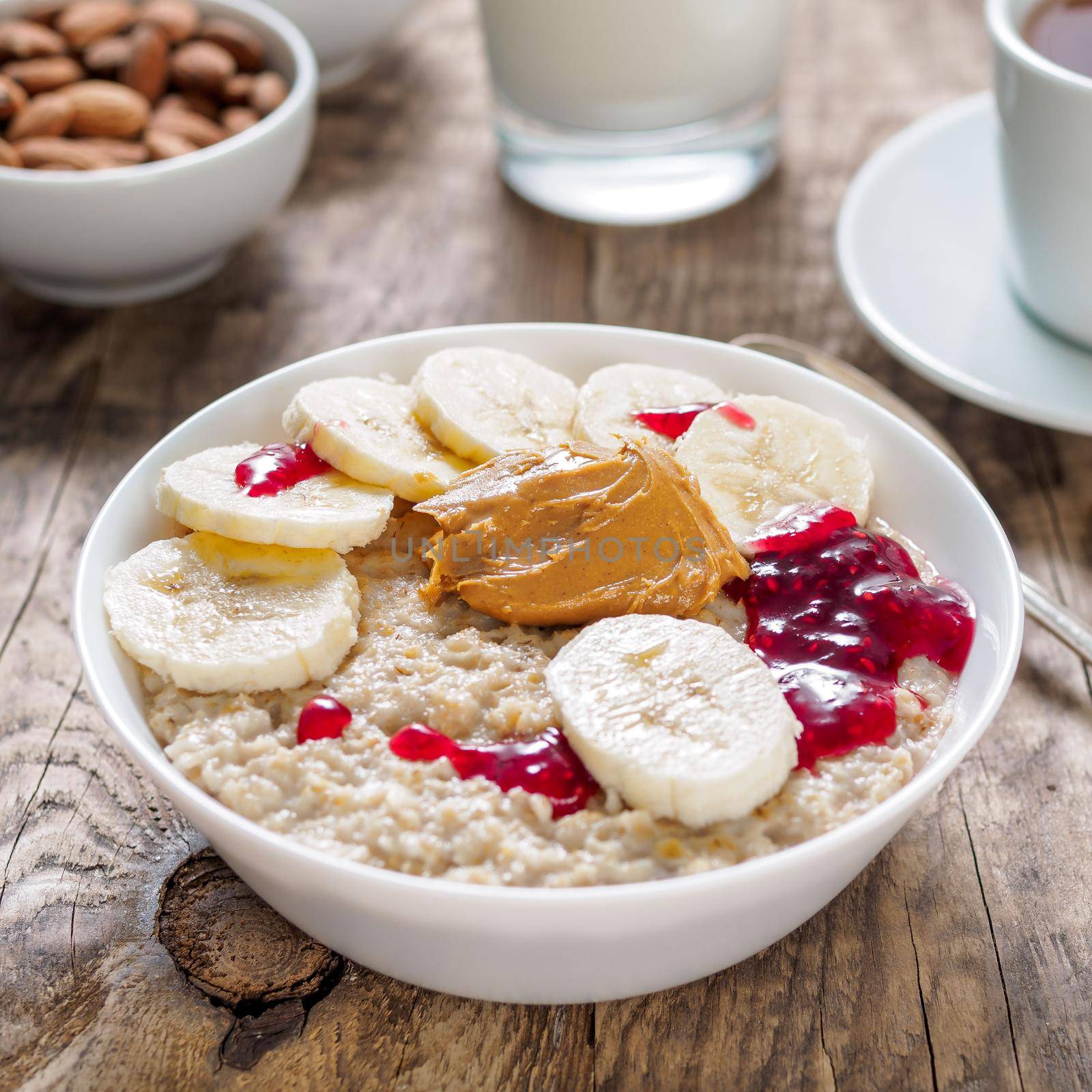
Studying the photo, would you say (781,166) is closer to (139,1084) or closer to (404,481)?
(404,481)

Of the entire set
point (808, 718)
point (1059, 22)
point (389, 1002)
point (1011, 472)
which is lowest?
point (1011, 472)

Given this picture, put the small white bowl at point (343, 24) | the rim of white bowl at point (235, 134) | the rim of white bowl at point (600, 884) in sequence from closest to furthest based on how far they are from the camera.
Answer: the rim of white bowl at point (600, 884) < the rim of white bowl at point (235, 134) < the small white bowl at point (343, 24)

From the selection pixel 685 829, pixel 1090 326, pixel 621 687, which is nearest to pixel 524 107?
pixel 1090 326

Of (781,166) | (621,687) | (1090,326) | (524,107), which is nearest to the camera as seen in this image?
(621,687)

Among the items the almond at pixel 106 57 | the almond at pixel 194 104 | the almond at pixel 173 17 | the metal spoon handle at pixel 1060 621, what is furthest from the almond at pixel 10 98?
the metal spoon handle at pixel 1060 621

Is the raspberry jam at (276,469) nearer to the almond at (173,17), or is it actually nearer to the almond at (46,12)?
the almond at (173,17)

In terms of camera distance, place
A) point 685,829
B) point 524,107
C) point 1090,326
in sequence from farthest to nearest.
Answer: point 524,107
point 1090,326
point 685,829

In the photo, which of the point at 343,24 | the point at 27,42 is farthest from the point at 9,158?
the point at 343,24
